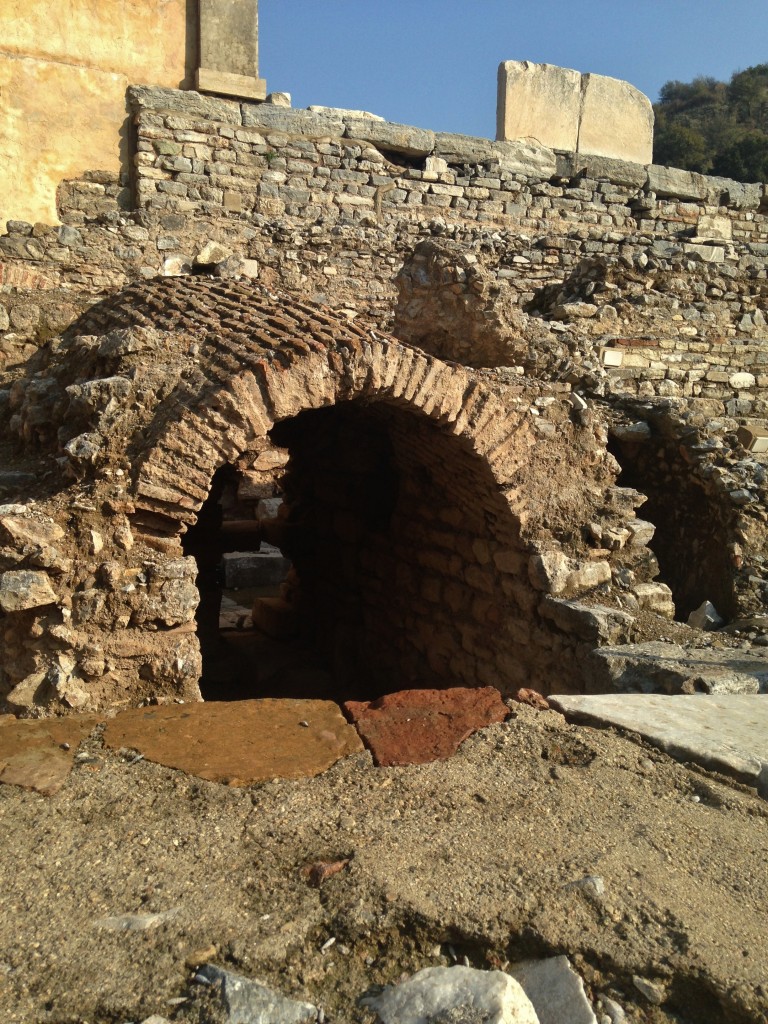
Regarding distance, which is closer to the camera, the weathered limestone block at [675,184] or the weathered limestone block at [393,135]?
the weathered limestone block at [393,135]

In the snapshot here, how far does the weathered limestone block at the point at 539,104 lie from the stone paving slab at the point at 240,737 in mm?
10605

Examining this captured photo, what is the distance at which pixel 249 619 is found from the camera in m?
→ 8.75

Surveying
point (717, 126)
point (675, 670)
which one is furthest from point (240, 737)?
point (717, 126)

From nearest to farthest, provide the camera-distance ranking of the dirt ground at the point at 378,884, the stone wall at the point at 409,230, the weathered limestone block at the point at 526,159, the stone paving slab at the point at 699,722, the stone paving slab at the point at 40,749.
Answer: the dirt ground at the point at 378,884, the stone paving slab at the point at 40,749, the stone paving slab at the point at 699,722, the stone wall at the point at 409,230, the weathered limestone block at the point at 526,159

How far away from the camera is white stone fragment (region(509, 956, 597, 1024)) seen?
5.46ft

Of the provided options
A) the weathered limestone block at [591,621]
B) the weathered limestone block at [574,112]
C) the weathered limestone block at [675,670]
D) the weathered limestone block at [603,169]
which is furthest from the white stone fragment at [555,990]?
the weathered limestone block at [574,112]

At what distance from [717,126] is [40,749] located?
33.5m

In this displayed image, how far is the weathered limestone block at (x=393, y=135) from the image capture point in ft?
33.4

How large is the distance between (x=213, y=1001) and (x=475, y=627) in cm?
357

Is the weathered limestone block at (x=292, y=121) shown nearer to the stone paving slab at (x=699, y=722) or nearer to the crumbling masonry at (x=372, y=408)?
the crumbling masonry at (x=372, y=408)

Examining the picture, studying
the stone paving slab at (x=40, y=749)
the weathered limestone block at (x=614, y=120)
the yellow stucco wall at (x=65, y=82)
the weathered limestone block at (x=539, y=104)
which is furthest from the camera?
the weathered limestone block at (x=614, y=120)

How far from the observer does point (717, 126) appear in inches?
1192

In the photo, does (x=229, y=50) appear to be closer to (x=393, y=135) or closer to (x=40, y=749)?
(x=393, y=135)

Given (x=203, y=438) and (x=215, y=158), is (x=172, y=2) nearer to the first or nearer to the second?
(x=215, y=158)
